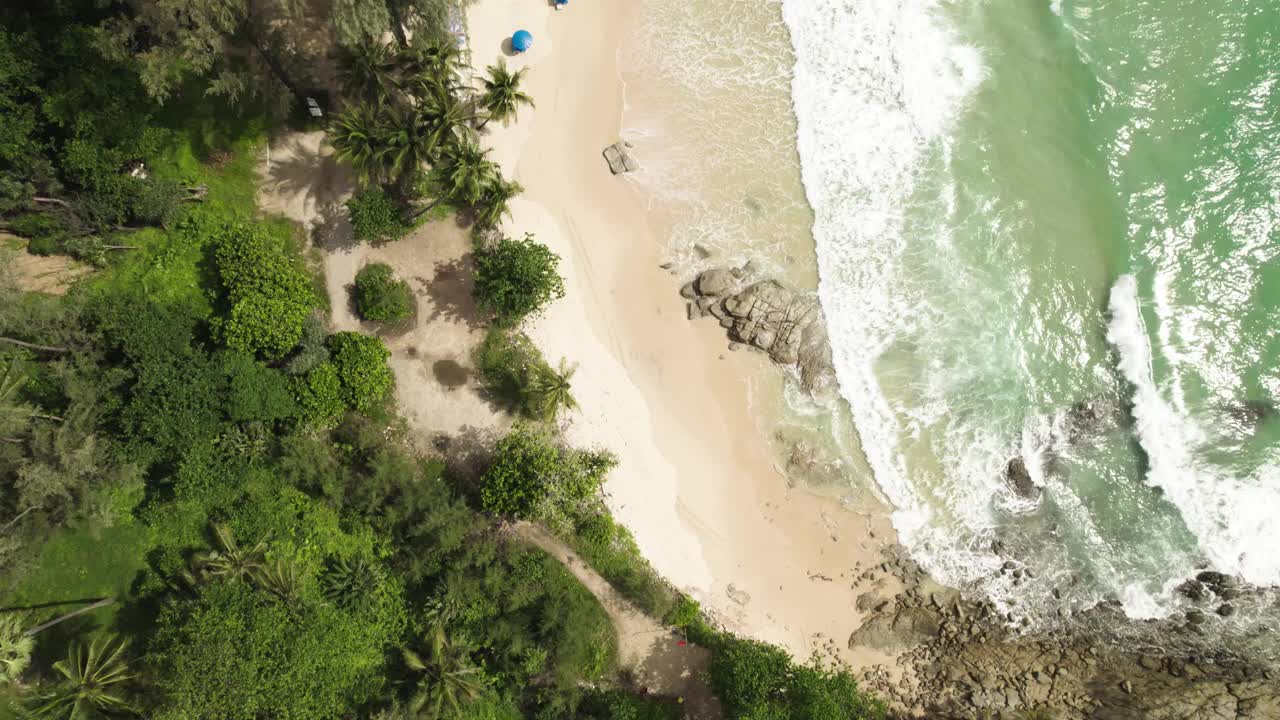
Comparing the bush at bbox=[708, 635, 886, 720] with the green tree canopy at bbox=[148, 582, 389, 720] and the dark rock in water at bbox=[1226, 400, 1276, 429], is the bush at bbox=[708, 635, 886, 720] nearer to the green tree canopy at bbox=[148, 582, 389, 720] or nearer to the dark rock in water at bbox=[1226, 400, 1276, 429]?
the green tree canopy at bbox=[148, 582, 389, 720]

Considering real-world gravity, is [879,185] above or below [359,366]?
above

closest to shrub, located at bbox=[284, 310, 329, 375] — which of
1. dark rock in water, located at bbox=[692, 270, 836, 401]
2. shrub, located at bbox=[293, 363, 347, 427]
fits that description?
shrub, located at bbox=[293, 363, 347, 427]

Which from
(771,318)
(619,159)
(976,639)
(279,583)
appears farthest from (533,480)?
(976,639)

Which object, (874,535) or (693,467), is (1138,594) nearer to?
(874,535)

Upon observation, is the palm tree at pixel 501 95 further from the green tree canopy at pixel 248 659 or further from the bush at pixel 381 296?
the green tree canopy at pixel 248 659

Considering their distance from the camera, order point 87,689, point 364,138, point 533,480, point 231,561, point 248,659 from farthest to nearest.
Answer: point 533,480 → point 364,138 → point 231,561 → point 248,659 → point 87,689

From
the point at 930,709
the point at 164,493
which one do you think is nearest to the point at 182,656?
the point at 164,493

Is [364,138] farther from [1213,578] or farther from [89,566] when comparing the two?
[1213,578]
